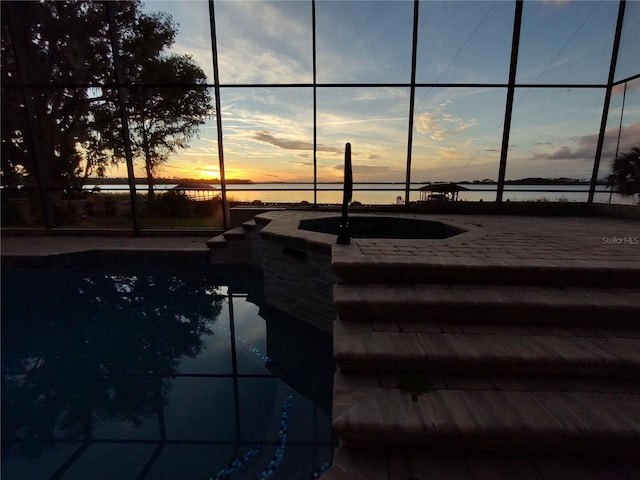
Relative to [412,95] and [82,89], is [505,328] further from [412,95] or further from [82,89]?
[82,89]

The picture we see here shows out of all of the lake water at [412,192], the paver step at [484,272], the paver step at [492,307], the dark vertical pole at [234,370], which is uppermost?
the lake water at [412,192]

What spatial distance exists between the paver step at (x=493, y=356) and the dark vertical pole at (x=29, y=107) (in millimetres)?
9101

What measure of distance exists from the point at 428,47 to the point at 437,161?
9.22ft

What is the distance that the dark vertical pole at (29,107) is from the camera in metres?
6.37

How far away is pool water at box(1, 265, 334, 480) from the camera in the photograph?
74.4 inches

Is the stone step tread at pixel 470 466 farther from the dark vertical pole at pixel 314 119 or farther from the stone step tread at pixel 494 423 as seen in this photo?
the dark vertical pole at pixel 314 119

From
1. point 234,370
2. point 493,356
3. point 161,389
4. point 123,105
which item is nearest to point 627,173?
point 493,356

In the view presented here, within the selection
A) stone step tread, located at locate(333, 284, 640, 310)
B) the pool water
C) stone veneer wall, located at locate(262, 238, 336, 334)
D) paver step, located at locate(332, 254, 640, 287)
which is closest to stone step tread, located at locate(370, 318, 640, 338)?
stone step tread, located at locate(333, 284, 640, 310)

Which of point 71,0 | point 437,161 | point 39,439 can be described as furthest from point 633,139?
point 71,0

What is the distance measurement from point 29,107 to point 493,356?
33.7 feet

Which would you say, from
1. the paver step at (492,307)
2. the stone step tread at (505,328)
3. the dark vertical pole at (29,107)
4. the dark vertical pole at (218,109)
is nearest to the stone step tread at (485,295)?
the paver step at (492,307)

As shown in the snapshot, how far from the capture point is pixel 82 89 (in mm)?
6844

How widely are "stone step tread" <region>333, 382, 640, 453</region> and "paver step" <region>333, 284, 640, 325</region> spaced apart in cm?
59

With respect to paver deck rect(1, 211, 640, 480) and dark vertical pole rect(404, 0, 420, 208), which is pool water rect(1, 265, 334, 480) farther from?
dark vertical pole rect(404, 0, 420, 208)
